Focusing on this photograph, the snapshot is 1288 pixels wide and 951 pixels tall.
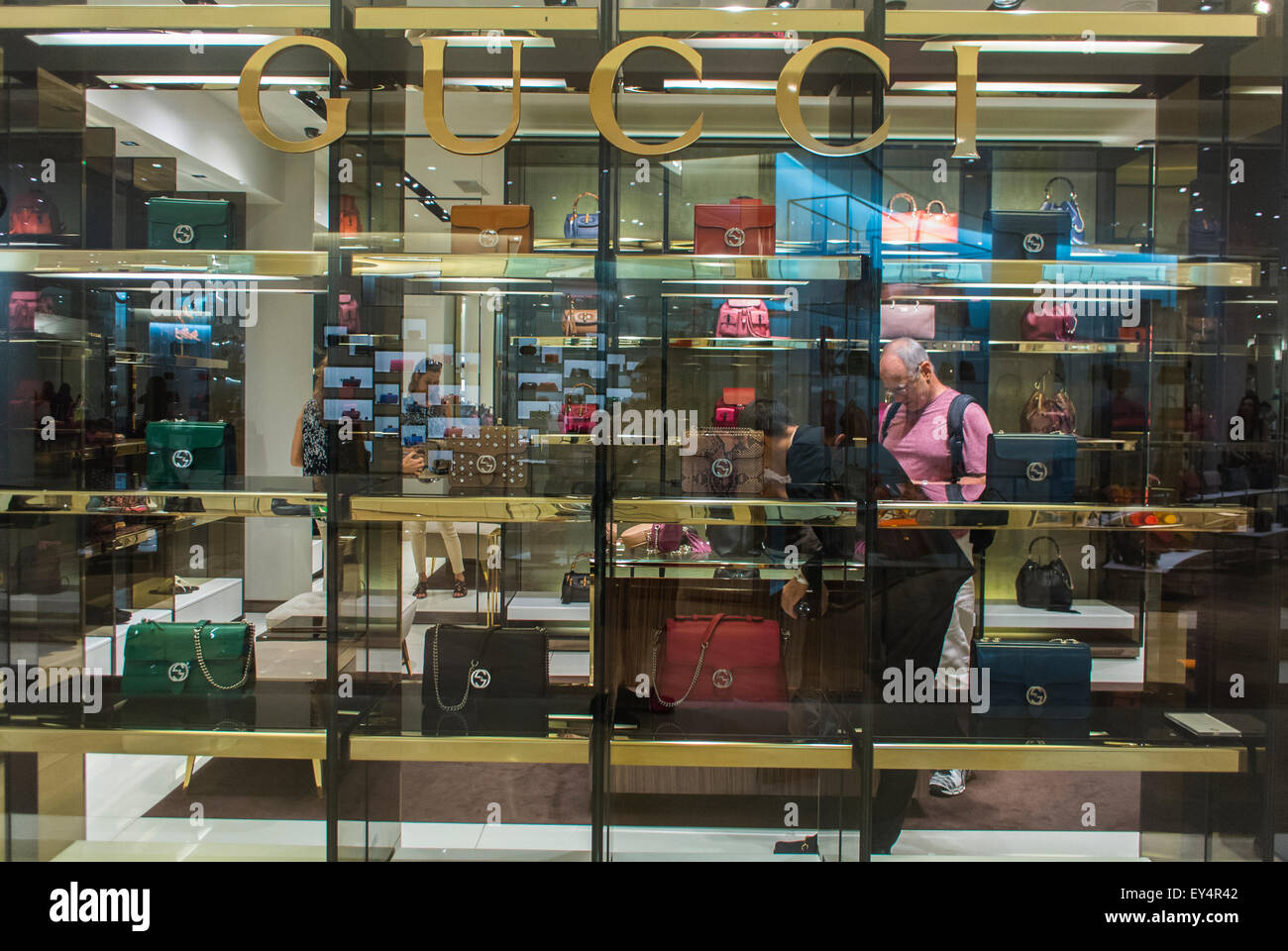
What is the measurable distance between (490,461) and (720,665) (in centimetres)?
89

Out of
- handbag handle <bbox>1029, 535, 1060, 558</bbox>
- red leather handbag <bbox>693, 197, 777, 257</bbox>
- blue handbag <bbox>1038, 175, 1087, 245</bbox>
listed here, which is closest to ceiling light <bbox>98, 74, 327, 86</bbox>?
red leather handbag <bbox>693, 197, 777, 257</bbox>

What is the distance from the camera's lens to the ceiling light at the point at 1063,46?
6.43 feet

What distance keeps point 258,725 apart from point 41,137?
1.82 metres

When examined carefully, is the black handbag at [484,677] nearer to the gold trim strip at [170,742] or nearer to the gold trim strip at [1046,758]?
the gold trim strip at [170,742]

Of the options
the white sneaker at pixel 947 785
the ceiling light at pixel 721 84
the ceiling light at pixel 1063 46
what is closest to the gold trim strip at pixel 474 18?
the ceiling light at pixel 721 84

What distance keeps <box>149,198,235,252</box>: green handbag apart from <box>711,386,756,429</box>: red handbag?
153cm

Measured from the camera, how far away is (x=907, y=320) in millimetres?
2600

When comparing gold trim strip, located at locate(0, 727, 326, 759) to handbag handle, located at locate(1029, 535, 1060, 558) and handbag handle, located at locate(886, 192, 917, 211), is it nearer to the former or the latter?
handbag handle, located at locate(886, 192, 917, 211)

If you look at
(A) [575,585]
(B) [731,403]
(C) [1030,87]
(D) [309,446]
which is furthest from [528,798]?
(C) [1030,87]

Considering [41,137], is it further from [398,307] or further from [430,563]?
[430,563]

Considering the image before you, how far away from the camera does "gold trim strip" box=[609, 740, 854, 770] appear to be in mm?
1988

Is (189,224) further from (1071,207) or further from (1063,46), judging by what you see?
(1071,207)

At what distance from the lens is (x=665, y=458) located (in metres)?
2.33

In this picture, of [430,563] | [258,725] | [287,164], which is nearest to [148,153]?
[287,164]
